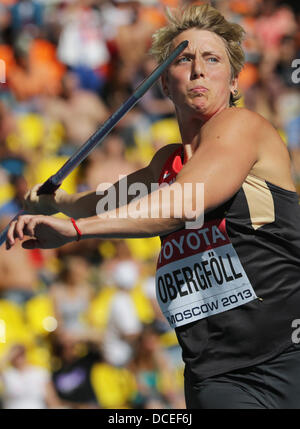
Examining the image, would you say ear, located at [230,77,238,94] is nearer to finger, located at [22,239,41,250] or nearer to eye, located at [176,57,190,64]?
eye, located at [176,57,190,64]

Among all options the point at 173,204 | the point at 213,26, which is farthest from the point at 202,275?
the point at 213,26

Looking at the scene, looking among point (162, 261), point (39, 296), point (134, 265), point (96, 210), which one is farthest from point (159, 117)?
point (162, 261)

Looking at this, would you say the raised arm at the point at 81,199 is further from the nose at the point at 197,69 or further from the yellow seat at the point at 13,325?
the yellow seat at the point at 13,325

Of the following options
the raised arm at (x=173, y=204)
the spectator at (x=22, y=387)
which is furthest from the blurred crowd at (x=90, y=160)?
the raised arm at (x=173, y=204)

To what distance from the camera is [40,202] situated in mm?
3268

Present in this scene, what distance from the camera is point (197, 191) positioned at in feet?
8.04

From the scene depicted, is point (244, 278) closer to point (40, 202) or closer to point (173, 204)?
point (173, 204)

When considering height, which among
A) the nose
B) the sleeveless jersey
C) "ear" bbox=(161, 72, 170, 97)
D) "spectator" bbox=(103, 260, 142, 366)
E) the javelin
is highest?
"spectator" bbox=(103, 260, 142, 366)

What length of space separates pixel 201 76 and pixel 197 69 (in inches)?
1.2

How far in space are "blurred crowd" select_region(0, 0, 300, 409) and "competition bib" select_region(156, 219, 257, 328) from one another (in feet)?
8.84

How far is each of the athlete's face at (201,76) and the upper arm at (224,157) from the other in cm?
14

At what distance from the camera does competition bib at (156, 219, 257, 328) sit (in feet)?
8.90

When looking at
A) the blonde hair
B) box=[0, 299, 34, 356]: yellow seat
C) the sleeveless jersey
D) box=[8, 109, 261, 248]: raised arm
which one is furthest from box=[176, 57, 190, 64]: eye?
box=[0, 299, 34, 356]: yellow seat

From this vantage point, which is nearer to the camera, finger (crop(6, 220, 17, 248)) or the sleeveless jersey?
finger (crop(6, 220, 17, 248))
